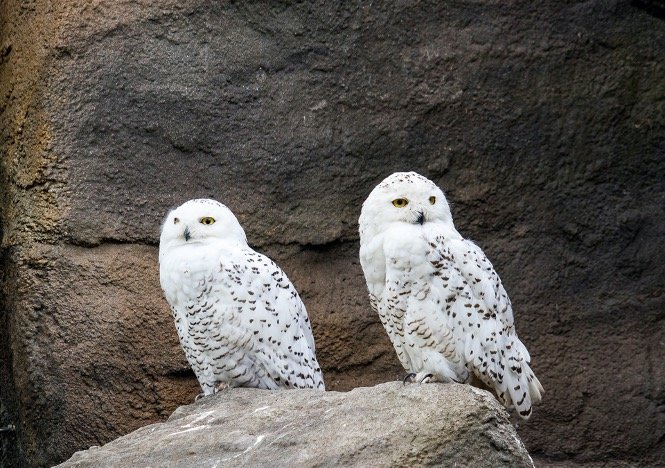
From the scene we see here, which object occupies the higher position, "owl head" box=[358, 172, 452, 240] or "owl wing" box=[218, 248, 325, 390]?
"owl head" box=[358, 172, 452, 240]

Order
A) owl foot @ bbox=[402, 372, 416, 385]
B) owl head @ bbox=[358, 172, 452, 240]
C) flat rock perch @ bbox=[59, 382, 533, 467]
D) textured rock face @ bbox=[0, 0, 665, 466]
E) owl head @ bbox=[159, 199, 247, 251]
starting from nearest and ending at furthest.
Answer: flat rock perch @ bbox=[59, 382, 533, 467], owl foot @ bbox=[402, 372, 416, 385], owl head @ bbox=[358, 172, 452, 240], owl head @ bbox=[159, 199, 247, 251], textured rock face @ bbox=[0, 0, 665, 466]

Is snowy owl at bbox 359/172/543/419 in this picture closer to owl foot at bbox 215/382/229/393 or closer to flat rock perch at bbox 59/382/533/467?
flat rock perch at bbox 59/382/533/467

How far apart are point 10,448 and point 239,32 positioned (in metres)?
2.46

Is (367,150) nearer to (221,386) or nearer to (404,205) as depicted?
Result: (404,205)

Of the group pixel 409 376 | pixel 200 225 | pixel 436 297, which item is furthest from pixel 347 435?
pixel 200 225

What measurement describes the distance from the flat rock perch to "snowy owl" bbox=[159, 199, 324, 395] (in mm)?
592

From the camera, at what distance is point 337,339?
20.4 feet

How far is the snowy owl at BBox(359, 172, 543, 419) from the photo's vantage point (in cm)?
481

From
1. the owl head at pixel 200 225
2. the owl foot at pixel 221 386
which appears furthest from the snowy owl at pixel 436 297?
the owl foot at pixel 221 386

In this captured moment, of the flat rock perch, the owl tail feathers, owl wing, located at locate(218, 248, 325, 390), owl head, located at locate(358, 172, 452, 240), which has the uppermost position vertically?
owl head, located at locate(358, 172, 452, 240)

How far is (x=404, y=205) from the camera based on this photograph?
496 cm

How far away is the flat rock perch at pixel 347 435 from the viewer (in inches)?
156

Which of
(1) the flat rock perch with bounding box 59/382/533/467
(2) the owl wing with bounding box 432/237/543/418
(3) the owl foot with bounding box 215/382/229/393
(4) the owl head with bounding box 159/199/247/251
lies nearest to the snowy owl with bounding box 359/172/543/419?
(2) the owl wing with bounding box 432/237/543/418

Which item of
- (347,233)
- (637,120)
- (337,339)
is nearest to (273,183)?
(347,233)
